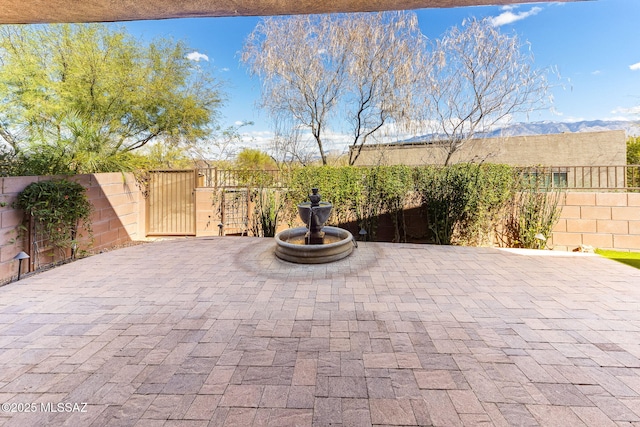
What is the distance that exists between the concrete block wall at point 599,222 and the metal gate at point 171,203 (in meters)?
8.05

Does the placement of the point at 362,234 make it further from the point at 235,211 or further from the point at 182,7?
the point at 182,7

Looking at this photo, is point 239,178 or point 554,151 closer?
point 239,178

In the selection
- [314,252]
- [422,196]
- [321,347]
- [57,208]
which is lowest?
[321,347]

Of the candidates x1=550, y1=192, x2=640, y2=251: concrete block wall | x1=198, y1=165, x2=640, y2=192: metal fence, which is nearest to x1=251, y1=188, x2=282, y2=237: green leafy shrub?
x1=198, y1=165, x2=640, y2=192: metal fence

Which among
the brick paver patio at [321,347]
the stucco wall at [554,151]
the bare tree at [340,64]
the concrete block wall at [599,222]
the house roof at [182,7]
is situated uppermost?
the bare tree at [340,64]

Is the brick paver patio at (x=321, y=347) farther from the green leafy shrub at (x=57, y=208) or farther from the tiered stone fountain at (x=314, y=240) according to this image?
the green leafy shrub at (x=57, y=208)

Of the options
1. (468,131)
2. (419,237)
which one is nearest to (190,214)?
(419,237)

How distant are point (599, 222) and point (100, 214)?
9879mm

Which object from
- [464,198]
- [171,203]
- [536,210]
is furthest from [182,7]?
[536,210]

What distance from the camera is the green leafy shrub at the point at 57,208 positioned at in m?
4.19

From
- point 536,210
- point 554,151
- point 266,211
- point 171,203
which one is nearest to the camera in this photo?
point 536,210

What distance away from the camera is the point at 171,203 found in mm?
7211

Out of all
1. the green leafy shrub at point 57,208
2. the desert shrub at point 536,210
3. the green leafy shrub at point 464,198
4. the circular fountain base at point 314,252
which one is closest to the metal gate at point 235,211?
the circular fountain base at point 314,252

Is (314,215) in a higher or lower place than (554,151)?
lower
